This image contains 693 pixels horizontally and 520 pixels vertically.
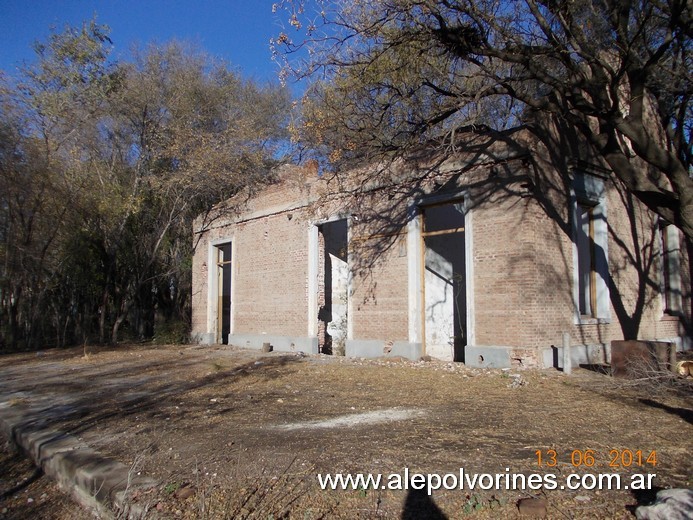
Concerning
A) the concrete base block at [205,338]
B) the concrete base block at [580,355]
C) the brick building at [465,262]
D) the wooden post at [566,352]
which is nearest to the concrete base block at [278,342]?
the brick building at [465,262]

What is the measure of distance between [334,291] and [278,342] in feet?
8.86

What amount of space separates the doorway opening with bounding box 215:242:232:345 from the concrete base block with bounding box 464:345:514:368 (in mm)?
11852

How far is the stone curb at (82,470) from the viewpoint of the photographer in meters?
4.24

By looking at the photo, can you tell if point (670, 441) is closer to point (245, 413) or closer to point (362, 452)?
point (362, 452)

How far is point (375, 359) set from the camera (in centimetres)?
1391

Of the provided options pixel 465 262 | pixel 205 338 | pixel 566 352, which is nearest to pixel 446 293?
pixel 465 262

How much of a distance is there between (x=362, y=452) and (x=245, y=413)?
103 inches

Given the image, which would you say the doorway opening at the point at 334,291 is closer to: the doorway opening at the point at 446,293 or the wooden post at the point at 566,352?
the doorway opening at the point at 446,293

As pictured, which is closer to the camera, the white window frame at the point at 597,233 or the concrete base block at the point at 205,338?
the white window frame at the point at 597,233

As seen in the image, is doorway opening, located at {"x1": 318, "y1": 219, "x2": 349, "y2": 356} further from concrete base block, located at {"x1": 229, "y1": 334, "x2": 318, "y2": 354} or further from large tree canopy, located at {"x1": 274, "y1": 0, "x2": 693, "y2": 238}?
large tree canopy, located at {"x1": 274, "y1": 0, "x2": 693, "y2": 238}

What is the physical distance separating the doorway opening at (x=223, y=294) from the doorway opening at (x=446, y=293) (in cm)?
888

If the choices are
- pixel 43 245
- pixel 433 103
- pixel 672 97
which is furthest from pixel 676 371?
pixel 43 245

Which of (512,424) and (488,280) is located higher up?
(488,280)

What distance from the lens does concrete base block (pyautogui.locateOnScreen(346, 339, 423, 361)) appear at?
527 inches
